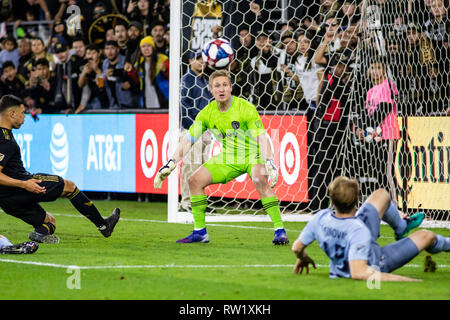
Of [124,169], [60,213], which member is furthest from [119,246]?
[124,169]

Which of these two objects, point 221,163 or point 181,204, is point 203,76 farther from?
point 221,163

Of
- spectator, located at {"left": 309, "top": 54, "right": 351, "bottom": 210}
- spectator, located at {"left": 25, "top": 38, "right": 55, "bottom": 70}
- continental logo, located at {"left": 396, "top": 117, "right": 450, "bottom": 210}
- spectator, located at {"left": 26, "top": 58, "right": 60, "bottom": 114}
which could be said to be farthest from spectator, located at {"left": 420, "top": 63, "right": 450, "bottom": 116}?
spectator, located at {"left": 25, "top": 38, "right": 55, "bottom": 70}

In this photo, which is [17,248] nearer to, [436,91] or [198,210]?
[198,210]

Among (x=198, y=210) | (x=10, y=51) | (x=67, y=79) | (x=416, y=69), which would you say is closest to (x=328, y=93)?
(x=416, y=69)

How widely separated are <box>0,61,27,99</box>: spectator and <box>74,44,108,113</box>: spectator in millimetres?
1976

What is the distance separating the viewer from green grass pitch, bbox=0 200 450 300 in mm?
6484

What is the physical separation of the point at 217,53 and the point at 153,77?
448cm

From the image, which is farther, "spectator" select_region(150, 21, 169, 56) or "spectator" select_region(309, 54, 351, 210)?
"spectator" select_region(150, 21, 169, 56)

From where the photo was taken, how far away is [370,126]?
13.4 metres

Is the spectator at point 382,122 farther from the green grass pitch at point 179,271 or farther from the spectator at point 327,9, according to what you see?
the green grass pitch at point 179,271

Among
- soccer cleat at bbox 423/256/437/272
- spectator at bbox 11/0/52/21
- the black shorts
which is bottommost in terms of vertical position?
soccer cleat at bbox 423/256/437/272

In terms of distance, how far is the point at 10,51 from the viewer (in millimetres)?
19953

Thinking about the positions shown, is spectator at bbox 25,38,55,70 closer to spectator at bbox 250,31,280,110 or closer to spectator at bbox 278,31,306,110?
spectator at bbox 250,31,280,110

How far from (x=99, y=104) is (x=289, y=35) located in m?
4.76
